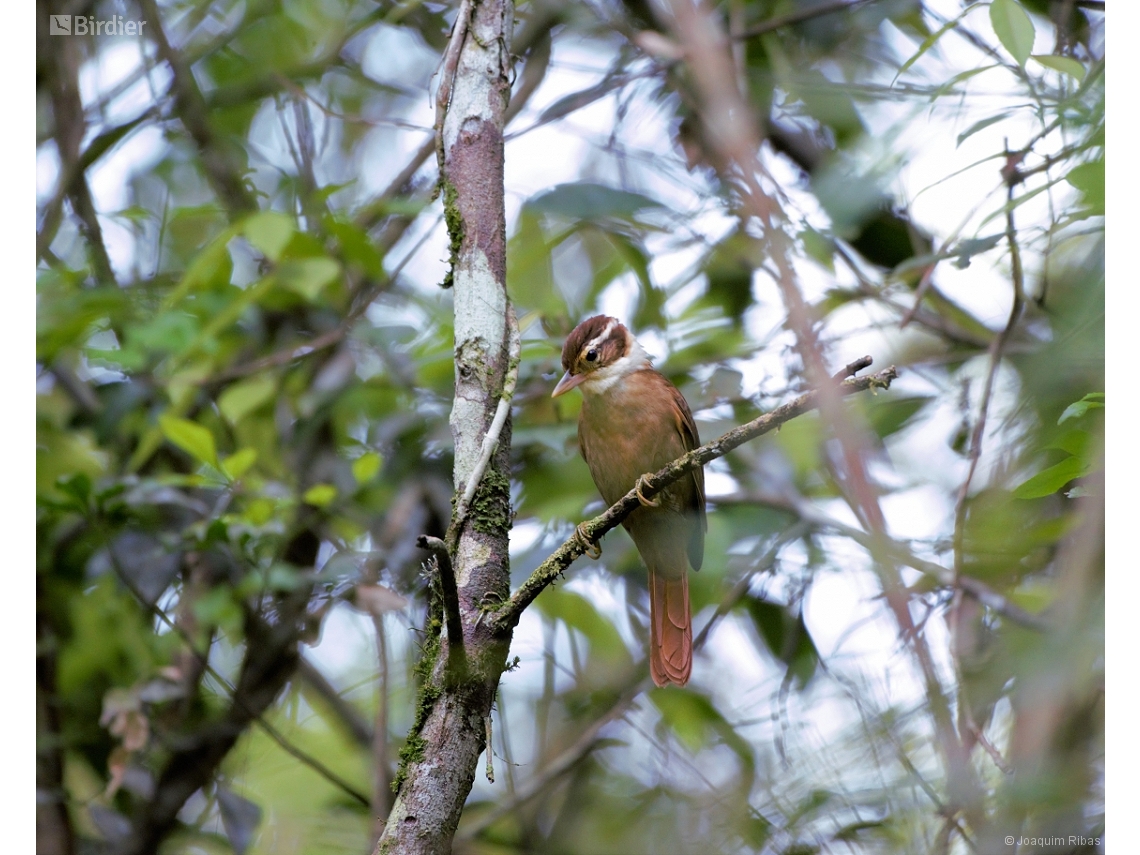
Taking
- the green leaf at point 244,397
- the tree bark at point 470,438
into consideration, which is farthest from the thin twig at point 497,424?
the green leaf at point 244,397

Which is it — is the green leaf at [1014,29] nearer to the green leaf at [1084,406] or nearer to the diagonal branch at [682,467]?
the green leaf at [1084,406]

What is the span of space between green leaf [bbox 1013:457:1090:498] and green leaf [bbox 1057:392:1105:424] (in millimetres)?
88

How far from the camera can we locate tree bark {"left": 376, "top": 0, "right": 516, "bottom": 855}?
1.58 metres

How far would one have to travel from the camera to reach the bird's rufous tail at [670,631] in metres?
3.19

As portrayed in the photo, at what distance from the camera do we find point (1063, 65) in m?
2.36

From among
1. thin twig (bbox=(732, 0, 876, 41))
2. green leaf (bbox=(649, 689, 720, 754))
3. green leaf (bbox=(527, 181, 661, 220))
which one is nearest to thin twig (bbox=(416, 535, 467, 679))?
green leaf (bbox=(527, 181, 661, 220))

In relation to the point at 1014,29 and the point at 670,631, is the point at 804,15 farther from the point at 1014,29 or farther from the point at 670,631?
the point at 670,631

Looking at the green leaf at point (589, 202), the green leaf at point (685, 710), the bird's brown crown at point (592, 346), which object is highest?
the green leaf at point (589, 202)

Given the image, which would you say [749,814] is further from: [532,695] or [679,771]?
[532,695]

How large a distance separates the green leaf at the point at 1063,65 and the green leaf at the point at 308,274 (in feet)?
6.84

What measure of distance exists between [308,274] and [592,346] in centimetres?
95

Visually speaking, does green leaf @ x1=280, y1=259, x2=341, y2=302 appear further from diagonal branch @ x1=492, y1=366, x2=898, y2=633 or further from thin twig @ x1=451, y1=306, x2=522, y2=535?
diagonal branch @ x1=492, y1=366, x2=898, y2=633

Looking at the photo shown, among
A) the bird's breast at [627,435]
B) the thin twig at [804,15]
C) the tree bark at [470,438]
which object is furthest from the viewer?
the thin twig at [804,15]

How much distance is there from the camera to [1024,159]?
2543mm
